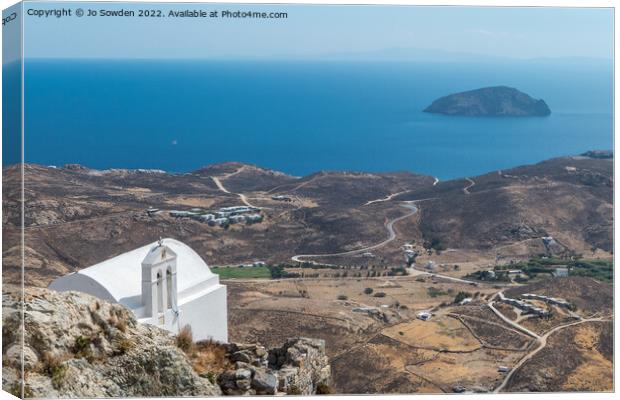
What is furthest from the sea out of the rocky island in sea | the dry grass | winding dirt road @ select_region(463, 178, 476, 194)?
the dry grass

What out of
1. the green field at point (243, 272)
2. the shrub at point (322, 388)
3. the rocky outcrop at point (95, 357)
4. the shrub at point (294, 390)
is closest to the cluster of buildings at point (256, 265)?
the green field at point (243, 272)

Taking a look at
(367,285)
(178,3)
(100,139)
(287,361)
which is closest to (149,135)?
(100,139)

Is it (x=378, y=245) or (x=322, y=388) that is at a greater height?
(x=322, y=388)

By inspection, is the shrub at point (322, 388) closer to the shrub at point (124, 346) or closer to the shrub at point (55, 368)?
the shrub at point (124, 346)

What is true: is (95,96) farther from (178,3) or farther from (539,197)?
(178,3)

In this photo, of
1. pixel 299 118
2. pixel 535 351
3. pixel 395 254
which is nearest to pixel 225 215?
pixel 299 118

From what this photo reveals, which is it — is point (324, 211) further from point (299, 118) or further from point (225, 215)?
point (299, 118)
